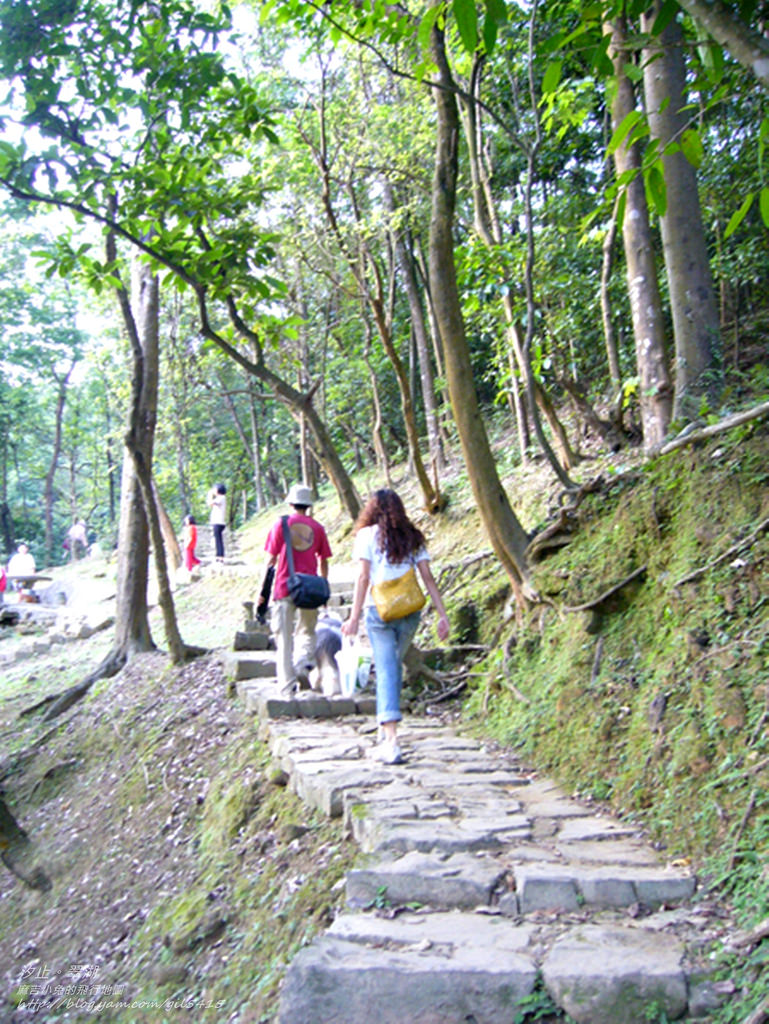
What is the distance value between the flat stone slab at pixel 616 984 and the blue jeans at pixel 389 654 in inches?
97.5

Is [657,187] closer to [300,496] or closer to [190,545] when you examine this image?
[300,496]

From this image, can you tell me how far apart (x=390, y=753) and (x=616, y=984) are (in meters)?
2.73

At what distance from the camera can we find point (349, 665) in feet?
24.2

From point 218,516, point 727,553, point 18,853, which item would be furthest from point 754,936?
point 218,516

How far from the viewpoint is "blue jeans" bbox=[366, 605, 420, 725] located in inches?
214

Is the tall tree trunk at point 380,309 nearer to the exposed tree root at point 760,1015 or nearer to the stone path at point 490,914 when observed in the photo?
the stone path at point 490,914

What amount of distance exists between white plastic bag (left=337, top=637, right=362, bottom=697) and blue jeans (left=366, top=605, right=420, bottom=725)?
5.54ft

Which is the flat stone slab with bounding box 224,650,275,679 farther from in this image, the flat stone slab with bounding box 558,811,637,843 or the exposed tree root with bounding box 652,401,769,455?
the flat stone slab with bounding box 558,811,637,843

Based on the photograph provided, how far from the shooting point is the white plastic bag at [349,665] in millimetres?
7355

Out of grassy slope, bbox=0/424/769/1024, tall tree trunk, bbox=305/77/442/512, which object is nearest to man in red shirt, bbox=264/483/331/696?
grassy slope, bbox=0/424/769/1024

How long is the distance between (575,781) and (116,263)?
573 centimetres

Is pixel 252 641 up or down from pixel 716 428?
down

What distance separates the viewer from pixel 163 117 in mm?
7289

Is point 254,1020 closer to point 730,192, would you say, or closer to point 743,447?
point 743,447
